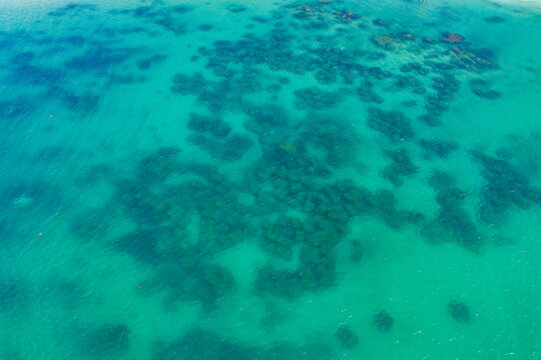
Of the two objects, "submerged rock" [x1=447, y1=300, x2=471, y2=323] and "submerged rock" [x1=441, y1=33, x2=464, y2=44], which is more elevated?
"submerged rock" [x1=441, y1=33, x2=464, y2=44]

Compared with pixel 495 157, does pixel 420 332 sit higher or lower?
lower

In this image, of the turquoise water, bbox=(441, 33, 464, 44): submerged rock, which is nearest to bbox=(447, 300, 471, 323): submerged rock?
the turquoise water

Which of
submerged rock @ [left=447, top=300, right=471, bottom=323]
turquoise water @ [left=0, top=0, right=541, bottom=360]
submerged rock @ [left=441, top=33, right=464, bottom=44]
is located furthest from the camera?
submerged rock @ [left=441, top=33, right=464, bottom=44]

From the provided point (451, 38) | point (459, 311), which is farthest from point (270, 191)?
point (451, 38)

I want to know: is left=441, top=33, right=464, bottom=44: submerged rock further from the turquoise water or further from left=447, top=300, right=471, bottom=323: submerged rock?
left=447, top=300, right=471, bottom=323: submerged rock

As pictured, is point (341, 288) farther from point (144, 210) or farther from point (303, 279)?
point (144, 210)

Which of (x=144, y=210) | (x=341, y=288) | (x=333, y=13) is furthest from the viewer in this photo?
(x=333, y=13)

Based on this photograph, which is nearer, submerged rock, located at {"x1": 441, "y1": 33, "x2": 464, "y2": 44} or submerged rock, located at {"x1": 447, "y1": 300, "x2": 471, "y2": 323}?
submerged rock, located at {"x1": 447, "y1": 300, "x2": 471, "y2": 323}

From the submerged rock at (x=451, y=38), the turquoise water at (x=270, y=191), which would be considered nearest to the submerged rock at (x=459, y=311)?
the turquoise water at (x=270, y=191)

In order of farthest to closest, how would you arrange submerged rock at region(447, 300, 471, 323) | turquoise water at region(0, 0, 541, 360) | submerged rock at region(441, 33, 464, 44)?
submerged rock at region(441, 33, 464, 44) → submerged rock at region(447, 300, 471, 323) → turquoise water at region(0, 0, 541, 360)

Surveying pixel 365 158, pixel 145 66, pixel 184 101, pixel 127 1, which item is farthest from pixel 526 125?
pixel 127 1
